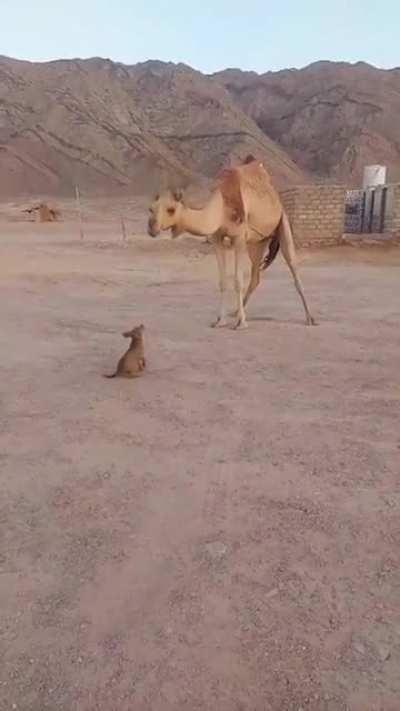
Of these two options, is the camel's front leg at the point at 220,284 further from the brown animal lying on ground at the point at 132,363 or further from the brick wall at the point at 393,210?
the brick wall at the point at 393,210

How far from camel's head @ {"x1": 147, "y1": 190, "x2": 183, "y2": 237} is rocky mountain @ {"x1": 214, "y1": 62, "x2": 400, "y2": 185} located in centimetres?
3950

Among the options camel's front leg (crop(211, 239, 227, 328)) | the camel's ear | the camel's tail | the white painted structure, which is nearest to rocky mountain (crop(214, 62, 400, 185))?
the white painted structure

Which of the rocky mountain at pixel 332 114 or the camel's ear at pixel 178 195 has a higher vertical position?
the rocky mountain at pixel 332 114

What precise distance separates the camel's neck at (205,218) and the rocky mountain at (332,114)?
38745 millimetres

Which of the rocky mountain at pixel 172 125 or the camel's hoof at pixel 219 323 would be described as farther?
the rocky mountain at pixel 172 125

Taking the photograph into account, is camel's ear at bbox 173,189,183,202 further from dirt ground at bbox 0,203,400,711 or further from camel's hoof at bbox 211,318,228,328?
camel's hoof at bbox 211,318,228,328

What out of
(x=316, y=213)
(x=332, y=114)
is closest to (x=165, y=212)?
(x=316, y=213)

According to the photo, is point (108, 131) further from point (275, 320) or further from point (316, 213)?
point (275, 320)

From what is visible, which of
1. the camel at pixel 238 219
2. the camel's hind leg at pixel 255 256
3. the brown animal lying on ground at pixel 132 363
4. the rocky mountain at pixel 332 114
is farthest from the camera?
the rocky mountain at pixel 332 114

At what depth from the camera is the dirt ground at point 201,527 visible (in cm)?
196

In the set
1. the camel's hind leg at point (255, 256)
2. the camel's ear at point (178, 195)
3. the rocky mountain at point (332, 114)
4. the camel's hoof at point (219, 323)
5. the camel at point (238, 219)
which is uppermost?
the rocky mountain at point (332, 114)

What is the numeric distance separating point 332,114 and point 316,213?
34804 mm

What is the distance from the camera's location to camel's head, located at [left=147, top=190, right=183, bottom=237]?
5781 millimetres

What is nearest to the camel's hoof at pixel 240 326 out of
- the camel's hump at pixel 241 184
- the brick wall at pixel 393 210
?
the camel's hump at pixel 241 184
